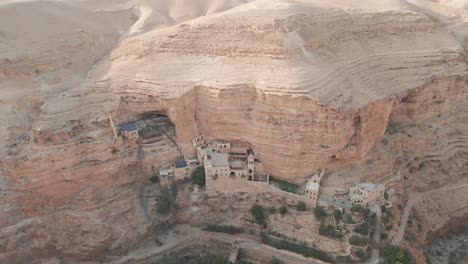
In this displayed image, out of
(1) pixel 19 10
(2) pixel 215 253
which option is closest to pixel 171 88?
(2) pixel 215 253

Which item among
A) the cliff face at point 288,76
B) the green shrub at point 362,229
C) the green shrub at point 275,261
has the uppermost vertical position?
the cliff face at point 288,76

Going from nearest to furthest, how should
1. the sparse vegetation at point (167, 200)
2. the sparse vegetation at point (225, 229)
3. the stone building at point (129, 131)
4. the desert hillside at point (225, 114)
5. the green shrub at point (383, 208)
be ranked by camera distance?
the desert hillside at point (225, 114) < the green shrub at point (383, 208) < the sparse vegetation at point (225, 229) < the sparse vegetation at point (167, 200) < the stone building at point (129, 131)

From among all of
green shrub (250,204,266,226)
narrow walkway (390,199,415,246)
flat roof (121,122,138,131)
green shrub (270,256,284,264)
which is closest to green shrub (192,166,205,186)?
green shrub (250,204,266,226)

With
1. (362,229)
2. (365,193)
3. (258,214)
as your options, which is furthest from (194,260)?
(365,193)

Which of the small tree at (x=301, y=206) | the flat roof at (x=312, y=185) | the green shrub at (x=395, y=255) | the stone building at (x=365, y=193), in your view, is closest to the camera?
the green shrub at (x=395, y=255)

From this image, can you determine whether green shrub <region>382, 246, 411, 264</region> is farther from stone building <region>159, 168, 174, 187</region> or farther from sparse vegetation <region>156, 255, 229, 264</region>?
stone building <region>159, 168, 174, 187</region>

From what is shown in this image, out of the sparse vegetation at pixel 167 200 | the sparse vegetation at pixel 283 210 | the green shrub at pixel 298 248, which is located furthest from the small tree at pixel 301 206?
the sparse vegetation at pixel 167 200

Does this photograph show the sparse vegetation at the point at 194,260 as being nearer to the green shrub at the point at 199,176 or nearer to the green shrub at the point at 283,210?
the green shrub at the point at 283,210
